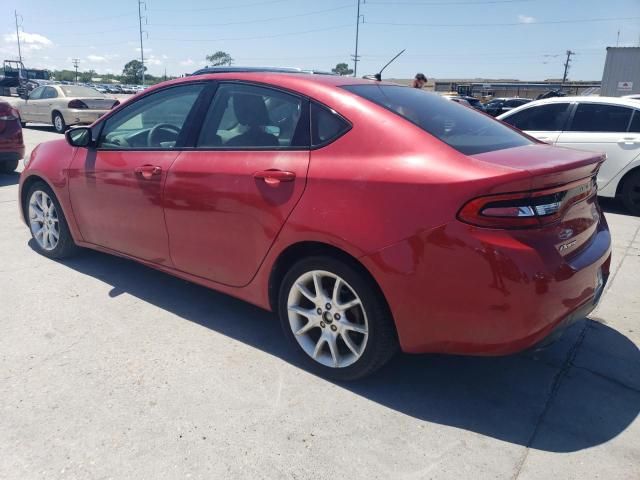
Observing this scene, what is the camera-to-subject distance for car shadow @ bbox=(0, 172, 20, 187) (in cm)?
802

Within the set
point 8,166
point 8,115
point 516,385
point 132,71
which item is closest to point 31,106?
point 8,166

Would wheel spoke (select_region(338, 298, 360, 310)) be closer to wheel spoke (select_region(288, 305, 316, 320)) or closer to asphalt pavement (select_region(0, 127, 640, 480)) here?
wheel spoke (select_region(288, 305, 316, 320))

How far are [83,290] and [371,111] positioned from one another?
2660 millimetres

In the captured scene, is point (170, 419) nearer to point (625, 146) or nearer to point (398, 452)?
point (398, 452)

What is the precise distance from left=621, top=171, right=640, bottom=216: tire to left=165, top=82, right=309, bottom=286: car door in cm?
583

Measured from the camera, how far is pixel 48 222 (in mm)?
4445

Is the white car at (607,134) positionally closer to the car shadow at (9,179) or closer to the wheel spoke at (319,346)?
the wheel spoke at (319,346)

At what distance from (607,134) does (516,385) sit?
5479 millimetres

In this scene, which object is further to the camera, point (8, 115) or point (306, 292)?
point (8, 115)

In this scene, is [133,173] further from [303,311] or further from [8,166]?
[8,166]

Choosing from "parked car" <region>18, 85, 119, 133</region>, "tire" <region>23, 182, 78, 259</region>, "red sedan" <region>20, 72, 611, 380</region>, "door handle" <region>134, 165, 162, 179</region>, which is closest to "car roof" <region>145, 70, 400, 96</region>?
"red sedan" <region>20, 72, 611, 380</region>

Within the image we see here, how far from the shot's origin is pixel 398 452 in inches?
88.1

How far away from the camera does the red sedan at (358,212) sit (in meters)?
2.18

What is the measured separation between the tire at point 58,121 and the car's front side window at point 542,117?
41.1 ft
